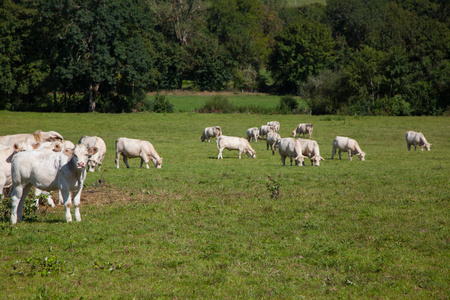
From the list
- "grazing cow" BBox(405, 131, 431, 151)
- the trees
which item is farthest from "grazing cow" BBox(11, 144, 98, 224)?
the trees

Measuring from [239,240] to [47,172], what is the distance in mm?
4782

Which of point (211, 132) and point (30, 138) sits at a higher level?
point (30, 138)

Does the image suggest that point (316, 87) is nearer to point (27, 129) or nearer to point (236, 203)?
point (27, 129)

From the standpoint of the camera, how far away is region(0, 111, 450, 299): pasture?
25.3 ft

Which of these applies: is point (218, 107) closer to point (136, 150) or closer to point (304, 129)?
point (304, 129)

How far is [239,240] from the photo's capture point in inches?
397

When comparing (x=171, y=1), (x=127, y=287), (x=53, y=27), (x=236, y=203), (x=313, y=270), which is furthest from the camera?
(x=171, y=1)

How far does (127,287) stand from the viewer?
25.1 ft

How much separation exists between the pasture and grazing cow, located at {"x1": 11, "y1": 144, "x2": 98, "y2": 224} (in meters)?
0.80

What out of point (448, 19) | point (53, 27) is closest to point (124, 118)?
point (53, 27)

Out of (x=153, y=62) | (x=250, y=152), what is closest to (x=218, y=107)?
(x=153, y=62)

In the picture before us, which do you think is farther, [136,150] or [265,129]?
[265,129]

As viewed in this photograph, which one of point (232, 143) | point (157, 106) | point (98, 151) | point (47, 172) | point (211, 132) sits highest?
point (157, 106)

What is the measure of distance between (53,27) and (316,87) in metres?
36.2
